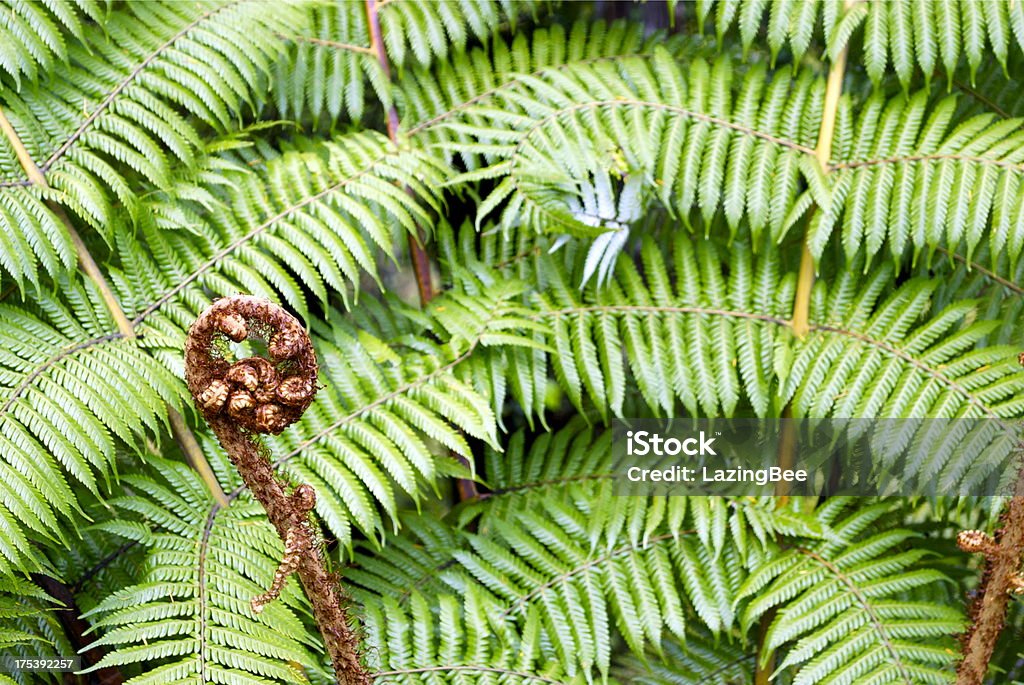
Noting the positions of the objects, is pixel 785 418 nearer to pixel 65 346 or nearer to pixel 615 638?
pixel 615 638

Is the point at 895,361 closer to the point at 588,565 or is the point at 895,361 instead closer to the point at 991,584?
the point at 991,584

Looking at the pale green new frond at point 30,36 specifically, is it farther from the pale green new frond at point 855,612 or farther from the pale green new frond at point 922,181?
the pale green new frond at point 855,612

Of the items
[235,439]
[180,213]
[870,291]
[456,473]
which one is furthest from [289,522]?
[870,291]

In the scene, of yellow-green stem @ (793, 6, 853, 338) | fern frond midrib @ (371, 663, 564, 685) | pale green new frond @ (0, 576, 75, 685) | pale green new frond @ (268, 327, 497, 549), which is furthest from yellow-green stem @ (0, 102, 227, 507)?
yellow-green stem @ (793, 6, 853, 338)

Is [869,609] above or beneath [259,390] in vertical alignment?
Answer: beneath

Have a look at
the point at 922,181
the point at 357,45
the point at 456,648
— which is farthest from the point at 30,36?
the point at 922,181

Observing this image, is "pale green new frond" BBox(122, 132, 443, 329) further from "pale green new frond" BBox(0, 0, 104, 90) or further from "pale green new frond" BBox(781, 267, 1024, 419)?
"pale green new frond" BBox(781, 267, 1024, 419)
